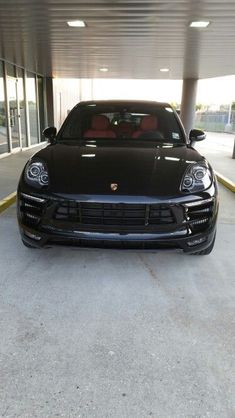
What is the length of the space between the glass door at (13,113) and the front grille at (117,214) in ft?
30.4

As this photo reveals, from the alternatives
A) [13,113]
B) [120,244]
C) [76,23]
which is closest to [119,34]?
[76,23]

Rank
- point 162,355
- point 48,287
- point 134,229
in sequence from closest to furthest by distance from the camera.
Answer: point 162,355 → point 134,229 → point 48,287

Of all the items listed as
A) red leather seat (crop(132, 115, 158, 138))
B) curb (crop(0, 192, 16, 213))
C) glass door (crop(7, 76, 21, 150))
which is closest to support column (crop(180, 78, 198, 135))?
glass door (crop(7, 76, 21, 150))

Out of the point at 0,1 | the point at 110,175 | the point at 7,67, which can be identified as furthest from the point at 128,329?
the point at 7,67

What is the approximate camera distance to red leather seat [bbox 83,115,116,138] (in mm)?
4016

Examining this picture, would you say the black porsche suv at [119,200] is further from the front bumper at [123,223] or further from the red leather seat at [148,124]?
the red leather seat at [148,124]

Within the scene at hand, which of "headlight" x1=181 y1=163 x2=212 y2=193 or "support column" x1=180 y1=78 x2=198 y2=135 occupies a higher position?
"support column" x1=180 y1=78 x2=198 y2=135

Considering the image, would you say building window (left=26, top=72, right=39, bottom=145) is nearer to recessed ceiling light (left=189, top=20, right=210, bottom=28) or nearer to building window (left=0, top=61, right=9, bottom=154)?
building window (left=0, top=61, right=9, bottom=154)

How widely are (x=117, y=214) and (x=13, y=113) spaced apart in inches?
392

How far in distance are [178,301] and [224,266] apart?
32.9 inches

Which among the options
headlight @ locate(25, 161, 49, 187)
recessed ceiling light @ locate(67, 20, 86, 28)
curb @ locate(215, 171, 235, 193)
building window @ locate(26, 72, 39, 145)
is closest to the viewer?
headlight @ locate(25, 161, 49, 187)

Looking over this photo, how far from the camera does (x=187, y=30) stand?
6430 millimetres

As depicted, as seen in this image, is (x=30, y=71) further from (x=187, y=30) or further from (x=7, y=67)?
(x=187, y=30)

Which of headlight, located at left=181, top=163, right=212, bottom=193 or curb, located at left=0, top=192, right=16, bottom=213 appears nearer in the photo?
headlight, located at left=181, top=163, right=212, bottom=193
